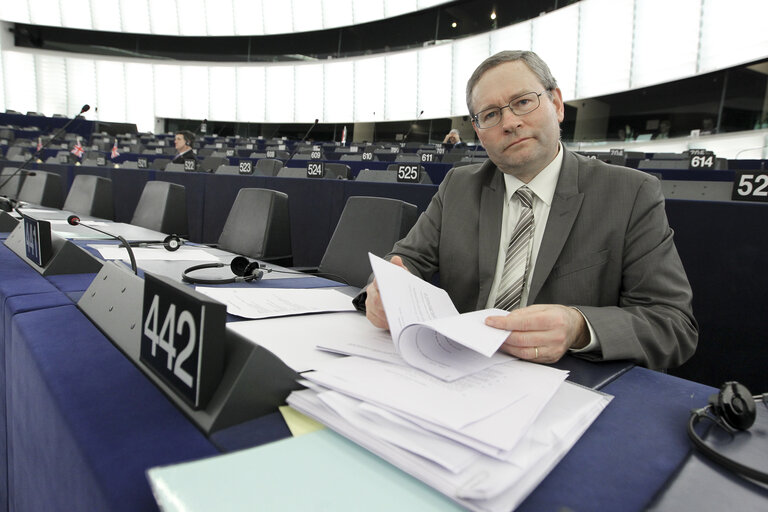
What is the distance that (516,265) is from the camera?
3.39ft

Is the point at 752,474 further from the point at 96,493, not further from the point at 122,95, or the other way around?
the point at 122,95

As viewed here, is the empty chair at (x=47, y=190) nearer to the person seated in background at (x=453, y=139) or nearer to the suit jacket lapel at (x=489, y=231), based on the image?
the suit jacket lapel at (x=489, y=231)

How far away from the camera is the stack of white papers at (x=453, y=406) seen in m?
0.33

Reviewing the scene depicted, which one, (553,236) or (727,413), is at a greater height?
(553,236)

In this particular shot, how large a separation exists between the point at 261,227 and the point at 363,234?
1.93 ft

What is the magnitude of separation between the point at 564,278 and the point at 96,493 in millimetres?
873

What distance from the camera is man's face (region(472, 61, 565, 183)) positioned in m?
1.03

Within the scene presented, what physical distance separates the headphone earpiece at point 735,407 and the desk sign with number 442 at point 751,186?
1.30 metres

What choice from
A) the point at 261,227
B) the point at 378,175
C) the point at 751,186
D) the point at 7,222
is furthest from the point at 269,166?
the point at 751,186

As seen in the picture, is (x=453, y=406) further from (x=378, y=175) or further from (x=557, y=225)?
(x=378, y=175)

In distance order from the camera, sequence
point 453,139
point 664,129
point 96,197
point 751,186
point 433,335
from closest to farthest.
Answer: point 433,335 < point 751,186 < point 96,197 < point 664,129 < point 453,139

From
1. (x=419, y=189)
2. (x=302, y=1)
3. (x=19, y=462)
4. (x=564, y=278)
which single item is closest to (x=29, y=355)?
(x=19, y=462)

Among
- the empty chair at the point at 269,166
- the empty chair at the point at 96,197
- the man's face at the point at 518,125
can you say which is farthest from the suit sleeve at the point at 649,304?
the empty chair at the point at 269,166

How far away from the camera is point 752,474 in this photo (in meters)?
0.36
